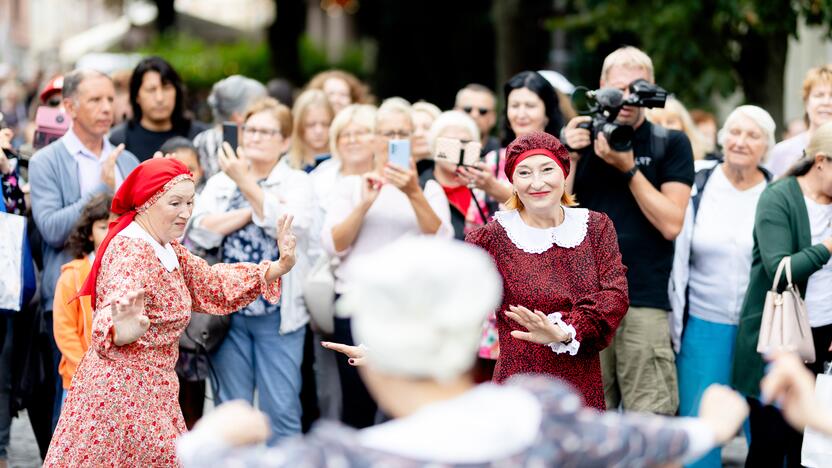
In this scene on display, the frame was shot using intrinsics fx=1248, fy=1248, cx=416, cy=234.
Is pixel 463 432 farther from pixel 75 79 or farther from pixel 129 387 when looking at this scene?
pixel 75 79

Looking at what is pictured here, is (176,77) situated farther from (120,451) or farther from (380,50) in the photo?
(380,50)

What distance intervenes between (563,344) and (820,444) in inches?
55.4

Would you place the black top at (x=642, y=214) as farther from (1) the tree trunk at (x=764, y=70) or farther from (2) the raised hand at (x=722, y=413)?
(1) the tree trunk at (x=764, y=70)

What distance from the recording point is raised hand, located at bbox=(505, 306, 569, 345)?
4.84 metres

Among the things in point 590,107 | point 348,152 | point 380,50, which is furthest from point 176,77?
point 380,50

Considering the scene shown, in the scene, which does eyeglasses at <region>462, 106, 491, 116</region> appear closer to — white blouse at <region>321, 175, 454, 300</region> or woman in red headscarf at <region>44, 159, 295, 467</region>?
white blouse at <region>321, 175, 454, 300</region>

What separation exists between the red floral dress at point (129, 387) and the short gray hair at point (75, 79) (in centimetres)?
227

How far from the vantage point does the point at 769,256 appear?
6129 mm

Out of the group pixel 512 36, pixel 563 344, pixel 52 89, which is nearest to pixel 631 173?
pixel 563 344

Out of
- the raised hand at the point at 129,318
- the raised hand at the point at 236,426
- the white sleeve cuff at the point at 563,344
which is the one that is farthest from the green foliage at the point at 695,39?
the raised hand at the point at 236,426

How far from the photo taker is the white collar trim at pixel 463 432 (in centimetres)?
274

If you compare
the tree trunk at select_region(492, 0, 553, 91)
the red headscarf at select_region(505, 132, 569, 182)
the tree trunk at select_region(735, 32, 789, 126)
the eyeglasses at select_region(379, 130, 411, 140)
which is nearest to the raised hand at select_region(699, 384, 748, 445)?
the red headscarf at select_region(505, 132, 569, 182)

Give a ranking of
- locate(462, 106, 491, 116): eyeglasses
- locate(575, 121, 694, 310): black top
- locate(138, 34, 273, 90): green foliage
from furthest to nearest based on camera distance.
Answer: locate(138, 34, 273, 90): green foliage → locate(462, 106, 491, 116): eyeglasses → locate(575, 121, 694, 310): black top

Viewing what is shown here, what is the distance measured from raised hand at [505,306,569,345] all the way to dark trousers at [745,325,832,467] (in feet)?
6.01
